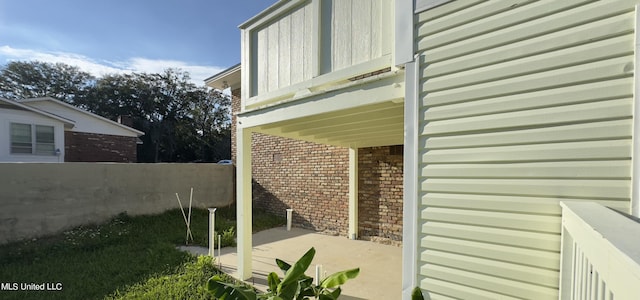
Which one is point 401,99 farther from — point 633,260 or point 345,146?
point 345,146

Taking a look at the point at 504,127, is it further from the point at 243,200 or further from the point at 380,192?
the point at 380,192

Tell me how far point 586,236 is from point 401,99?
177 centimetres

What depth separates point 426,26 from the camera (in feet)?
8.14

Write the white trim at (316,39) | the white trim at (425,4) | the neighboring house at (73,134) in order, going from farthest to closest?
the neighboring house at (73,134), the white trim at (316,39), the white trim at (425,4)

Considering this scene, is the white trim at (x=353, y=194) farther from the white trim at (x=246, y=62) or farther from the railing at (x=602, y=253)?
the railing at (x=602, y=253)

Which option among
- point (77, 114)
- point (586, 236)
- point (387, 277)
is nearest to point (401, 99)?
point (586, 236)

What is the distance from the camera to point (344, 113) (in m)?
3.51

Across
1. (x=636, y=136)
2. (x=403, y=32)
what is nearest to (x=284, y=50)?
(x=403, y=32)

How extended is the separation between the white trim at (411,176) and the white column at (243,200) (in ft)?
8.85

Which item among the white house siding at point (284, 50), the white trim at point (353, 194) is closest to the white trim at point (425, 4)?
the white house siding at point (284, 50)

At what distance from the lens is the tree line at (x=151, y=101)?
81.5 ft

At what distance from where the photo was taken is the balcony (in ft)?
9.46

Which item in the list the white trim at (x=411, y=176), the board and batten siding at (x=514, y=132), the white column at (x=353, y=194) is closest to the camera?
the board and batten siding at (x=514, y=132)

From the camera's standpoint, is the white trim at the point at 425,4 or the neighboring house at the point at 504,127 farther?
the white trim at the point at 425,4
